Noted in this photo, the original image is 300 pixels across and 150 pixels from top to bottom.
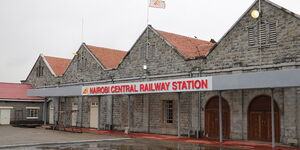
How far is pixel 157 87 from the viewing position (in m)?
23.8

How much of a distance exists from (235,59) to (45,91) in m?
20.3

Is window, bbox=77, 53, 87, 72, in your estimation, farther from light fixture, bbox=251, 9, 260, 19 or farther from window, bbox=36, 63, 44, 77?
light fixture, bbox=251, 9, 260, 19

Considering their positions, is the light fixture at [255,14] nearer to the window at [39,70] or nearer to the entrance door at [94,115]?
the entrance door at [94,115]

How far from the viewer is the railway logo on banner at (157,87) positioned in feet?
68.7

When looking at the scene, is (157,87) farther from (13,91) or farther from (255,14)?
(13,91)

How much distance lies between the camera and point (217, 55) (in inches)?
927

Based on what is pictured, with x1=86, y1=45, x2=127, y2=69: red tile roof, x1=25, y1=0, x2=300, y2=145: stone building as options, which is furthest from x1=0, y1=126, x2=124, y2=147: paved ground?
x1=86, y1=45, x2=127, y2=69: red tile roof

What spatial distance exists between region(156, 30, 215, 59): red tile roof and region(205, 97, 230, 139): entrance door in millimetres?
4064

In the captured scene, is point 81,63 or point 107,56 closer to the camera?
point 81,63

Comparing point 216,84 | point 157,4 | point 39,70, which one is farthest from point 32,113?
point 216,84

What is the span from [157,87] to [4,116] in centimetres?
2445

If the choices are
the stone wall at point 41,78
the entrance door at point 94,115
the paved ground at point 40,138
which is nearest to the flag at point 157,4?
the paved ground at point 40,138

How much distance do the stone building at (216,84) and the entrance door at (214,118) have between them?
0.07m

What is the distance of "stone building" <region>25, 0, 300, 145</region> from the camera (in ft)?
63.9
